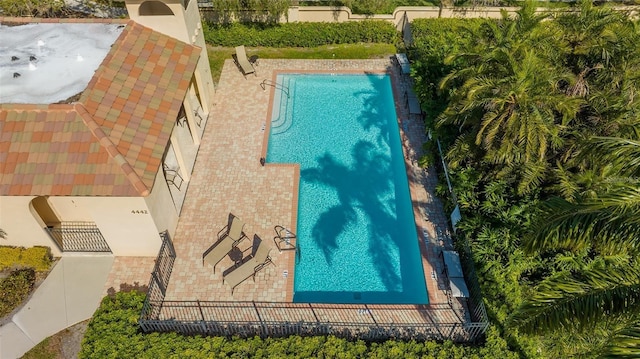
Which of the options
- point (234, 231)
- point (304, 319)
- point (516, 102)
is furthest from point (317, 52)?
point (304, 319)

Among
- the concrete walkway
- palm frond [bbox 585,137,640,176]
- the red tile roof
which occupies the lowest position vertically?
the concrete walkway

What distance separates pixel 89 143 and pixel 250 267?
6827 millimetres

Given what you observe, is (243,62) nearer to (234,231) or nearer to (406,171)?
(406,171)

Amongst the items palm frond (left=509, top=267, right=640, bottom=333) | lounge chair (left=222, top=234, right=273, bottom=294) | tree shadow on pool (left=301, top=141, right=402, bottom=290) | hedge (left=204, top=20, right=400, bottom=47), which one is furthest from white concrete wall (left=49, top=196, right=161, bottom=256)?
hedge (left=204, top=20, right=400, bottom=47)

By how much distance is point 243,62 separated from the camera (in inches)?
973

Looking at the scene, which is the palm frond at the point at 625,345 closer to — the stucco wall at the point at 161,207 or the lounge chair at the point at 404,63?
the stucco wall at the point at 161,207

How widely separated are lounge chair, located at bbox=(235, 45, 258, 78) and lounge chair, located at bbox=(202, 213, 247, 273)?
11188mm

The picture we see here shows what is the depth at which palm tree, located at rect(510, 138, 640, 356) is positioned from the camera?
7.14m

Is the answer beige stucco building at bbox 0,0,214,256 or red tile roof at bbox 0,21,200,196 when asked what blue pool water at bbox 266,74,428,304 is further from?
red tile roof at bbox 0,21,200,196

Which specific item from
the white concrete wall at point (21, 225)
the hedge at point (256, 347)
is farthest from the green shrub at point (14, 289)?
the hedge at point (256, 347)

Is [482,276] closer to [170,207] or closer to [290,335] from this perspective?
[290,335]

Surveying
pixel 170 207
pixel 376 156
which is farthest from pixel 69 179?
pixel 376 156

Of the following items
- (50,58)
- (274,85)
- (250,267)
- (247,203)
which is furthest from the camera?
(274,85)

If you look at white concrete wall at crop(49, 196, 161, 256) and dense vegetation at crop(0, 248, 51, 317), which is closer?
white concrete wall at crop(49, 196, 161, 256)
